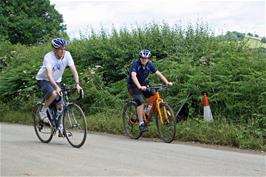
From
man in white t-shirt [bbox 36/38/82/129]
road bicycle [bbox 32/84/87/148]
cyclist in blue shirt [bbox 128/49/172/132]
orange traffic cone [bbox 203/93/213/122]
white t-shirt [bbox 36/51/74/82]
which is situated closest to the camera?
road bicycle [bbox 32/84/87/148]

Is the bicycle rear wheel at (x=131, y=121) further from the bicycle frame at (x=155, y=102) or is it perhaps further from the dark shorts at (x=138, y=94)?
the bicycle frame at (x=155, y=102)

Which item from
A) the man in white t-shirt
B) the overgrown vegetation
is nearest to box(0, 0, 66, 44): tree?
the overgrown vegetation

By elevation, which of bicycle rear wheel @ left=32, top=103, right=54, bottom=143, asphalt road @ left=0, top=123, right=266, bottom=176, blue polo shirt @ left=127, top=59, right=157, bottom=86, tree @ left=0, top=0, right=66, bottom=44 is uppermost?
tree @ left=0, top=0, right=66, bottom=44

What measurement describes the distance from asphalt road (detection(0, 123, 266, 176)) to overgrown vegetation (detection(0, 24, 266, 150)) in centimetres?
142

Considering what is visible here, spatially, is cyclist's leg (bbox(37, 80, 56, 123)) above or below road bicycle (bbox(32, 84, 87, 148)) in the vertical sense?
above

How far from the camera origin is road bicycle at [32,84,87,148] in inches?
433

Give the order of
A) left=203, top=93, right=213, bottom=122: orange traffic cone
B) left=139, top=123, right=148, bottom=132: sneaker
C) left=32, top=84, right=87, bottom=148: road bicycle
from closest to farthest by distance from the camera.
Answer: left=32, top=84, right=87, bottom=148: road bicycle < left=139, top=123, right=148, bottom=132: sneaker < left=203, top=93, right=213, bottom=122: orange traffic cone

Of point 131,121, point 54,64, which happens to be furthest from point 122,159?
point 131,121

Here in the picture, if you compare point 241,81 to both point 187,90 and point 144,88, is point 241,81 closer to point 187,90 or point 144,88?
point 187,90

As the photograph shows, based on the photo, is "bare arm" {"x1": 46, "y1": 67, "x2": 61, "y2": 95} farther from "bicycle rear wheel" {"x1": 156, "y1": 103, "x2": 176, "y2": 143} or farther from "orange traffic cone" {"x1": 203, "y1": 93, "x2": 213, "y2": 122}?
"orange traffic cone" {"x1": 203, "y1": 93, "x2": 213, "y2": 122}

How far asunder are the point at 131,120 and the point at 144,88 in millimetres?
1419

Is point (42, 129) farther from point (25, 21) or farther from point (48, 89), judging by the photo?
point (25, 21)

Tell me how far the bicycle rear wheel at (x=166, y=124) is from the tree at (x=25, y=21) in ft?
123

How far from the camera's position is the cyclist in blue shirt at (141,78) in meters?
12.4
